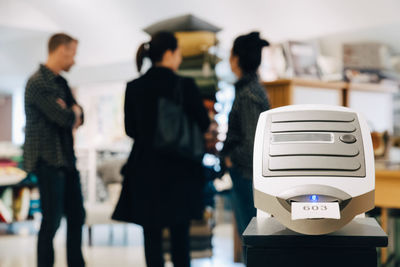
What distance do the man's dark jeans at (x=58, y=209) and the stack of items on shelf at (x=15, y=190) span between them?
1974 millimetres

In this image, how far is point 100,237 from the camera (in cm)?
464

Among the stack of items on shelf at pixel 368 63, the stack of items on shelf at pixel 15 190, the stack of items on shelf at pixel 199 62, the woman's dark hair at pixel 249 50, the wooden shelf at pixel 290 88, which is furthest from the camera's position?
the stack of items on shelf at pixel 368 63

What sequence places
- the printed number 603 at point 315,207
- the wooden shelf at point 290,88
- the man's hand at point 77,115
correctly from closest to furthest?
the printed number 603 at point 315,207
the man's hand at point 77,115
the wooden shelf at point 290,88

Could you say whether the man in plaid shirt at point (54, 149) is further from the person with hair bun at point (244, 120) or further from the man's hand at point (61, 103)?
the person with hair bun at point (244, 120)

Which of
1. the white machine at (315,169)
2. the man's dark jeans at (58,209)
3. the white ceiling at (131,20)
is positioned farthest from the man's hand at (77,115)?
the white ceiling at (131,20)

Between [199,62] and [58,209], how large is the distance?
1.50 m

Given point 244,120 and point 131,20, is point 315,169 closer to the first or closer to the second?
point 244,120

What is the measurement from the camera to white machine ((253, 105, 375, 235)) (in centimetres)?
90

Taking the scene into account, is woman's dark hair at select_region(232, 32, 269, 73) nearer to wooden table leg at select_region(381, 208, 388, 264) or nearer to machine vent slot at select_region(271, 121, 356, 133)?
wooden table leg at select_region(381, 208, 388, 264)

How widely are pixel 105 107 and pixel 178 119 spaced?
230 inches

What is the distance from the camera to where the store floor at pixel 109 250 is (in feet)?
11.3

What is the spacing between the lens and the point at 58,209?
7.58 feet

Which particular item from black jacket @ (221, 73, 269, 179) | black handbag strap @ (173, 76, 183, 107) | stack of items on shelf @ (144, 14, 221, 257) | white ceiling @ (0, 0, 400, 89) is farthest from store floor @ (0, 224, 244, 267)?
white ceiling @ (0, 0, 400, 89)

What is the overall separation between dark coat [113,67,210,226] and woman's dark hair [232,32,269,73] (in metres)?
0.26
